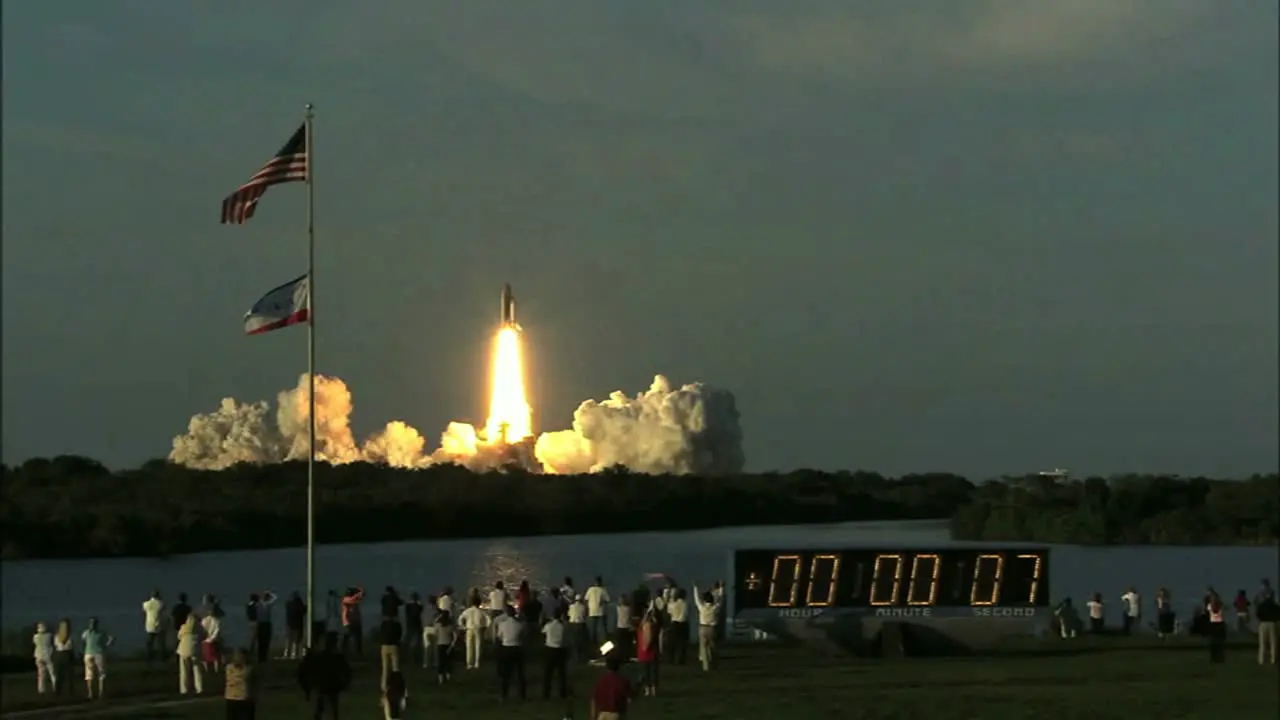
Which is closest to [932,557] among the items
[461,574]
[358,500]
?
[461,574]

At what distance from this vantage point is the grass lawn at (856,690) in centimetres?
2684

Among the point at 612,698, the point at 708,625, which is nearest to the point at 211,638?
the point at 708,625

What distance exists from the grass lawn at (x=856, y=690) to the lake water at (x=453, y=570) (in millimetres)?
20511

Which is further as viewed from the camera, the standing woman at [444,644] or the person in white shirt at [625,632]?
the standing woman at [444,644]

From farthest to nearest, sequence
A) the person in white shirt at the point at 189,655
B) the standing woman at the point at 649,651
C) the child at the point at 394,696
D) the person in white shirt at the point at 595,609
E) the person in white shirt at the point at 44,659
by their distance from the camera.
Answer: the person in white shirt at the point at 595,609 → the person in white shirt at the point at 44,659 → the person in white shirt at the point at 189,655 → the standing woman at the point at 649,651 → the child at the point at 394,696

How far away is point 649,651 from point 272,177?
9.81m

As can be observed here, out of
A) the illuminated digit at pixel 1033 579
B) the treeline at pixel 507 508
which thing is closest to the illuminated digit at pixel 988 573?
the illuminated digit at pixel 1033 579

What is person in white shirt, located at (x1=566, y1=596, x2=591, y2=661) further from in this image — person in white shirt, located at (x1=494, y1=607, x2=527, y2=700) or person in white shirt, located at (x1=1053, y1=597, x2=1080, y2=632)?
person in white shirt, located at (x1=1053, y1=597, x2=1080, y2=632)

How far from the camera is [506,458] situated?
145000mm

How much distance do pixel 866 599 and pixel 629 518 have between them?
98.6m

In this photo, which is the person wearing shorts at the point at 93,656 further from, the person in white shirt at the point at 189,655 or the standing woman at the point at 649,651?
the standing woman at the point at 649,651

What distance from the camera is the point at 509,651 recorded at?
28.0m

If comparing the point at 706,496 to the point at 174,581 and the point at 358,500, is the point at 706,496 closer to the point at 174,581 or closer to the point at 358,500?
the point at 358,500

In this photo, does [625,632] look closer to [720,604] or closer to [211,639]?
[720,604]
